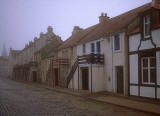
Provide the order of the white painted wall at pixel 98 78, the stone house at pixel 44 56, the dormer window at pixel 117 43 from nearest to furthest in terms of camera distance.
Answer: the dormer window at pixel 117 43 < the white painted wall at pixel 98 78 < the stone house at pixel 44 56

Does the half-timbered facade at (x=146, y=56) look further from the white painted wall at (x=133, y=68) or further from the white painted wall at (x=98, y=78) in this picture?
the white painted wall at (x=98, y=78)

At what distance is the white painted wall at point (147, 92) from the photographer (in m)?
14.9

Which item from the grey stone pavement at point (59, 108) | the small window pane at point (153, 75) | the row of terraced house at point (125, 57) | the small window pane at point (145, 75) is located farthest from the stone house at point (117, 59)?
the grey stone pavement at point (59, 108)

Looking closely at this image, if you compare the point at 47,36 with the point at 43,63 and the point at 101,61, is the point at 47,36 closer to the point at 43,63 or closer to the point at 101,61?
the point at 43,63

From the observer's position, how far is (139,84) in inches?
640

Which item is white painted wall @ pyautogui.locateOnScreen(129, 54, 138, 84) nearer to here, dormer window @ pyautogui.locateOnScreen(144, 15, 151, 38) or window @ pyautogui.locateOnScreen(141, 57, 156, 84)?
window @ pyautogui.locateOnScreen(141, 57, 156, 84)

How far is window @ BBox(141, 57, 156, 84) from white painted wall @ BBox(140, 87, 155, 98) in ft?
1.62

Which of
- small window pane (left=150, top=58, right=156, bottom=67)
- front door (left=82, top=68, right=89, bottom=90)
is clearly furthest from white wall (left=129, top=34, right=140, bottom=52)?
front door (left=82, top=68, right=89, bottom=90)

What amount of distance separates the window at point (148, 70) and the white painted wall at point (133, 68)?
70cm

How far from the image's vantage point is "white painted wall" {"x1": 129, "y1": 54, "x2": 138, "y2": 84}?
16734 mm

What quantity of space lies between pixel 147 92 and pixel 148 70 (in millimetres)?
1713

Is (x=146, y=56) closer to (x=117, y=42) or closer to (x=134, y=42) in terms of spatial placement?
(x=134, y=42)

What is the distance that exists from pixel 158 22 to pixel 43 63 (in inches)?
1219

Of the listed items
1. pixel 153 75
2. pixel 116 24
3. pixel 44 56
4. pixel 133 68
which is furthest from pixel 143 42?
pixel 44 56
